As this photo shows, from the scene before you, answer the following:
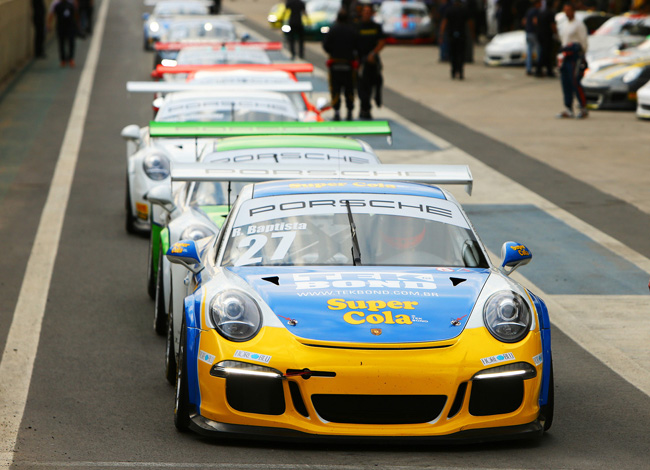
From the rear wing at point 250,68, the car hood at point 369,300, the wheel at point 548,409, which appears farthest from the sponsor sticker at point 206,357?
the rear wing at point 250,68

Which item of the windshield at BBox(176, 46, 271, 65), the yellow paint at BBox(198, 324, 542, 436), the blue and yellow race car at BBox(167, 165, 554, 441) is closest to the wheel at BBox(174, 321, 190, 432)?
the blue and yellow race car at BBox(167, 165, 554, 441)

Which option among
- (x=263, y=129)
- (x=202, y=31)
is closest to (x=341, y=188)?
(x=263, y=129)

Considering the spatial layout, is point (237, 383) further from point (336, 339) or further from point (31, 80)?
point (31, 80)

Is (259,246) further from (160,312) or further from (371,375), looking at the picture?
(160,312)

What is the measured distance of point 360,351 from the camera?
5426 mm

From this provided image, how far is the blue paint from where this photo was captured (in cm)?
981

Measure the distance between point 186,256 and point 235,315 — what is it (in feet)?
2.92

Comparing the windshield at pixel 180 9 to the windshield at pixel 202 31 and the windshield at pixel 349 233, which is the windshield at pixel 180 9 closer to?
the windshield at pixel 202 31

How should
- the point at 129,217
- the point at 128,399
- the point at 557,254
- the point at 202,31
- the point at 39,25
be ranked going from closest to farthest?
the point at 128,399, the point at 557,254, the point at 129,217, the point at 202,31, the point at 39,25

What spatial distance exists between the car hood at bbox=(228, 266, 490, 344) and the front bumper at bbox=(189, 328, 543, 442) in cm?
8

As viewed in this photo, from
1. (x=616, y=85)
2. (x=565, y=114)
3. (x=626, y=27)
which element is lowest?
(x=565, y=114)

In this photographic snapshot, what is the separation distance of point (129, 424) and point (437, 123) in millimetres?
15784

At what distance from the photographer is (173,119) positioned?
12.4 metres

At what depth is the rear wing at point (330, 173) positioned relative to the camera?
23.2ft
